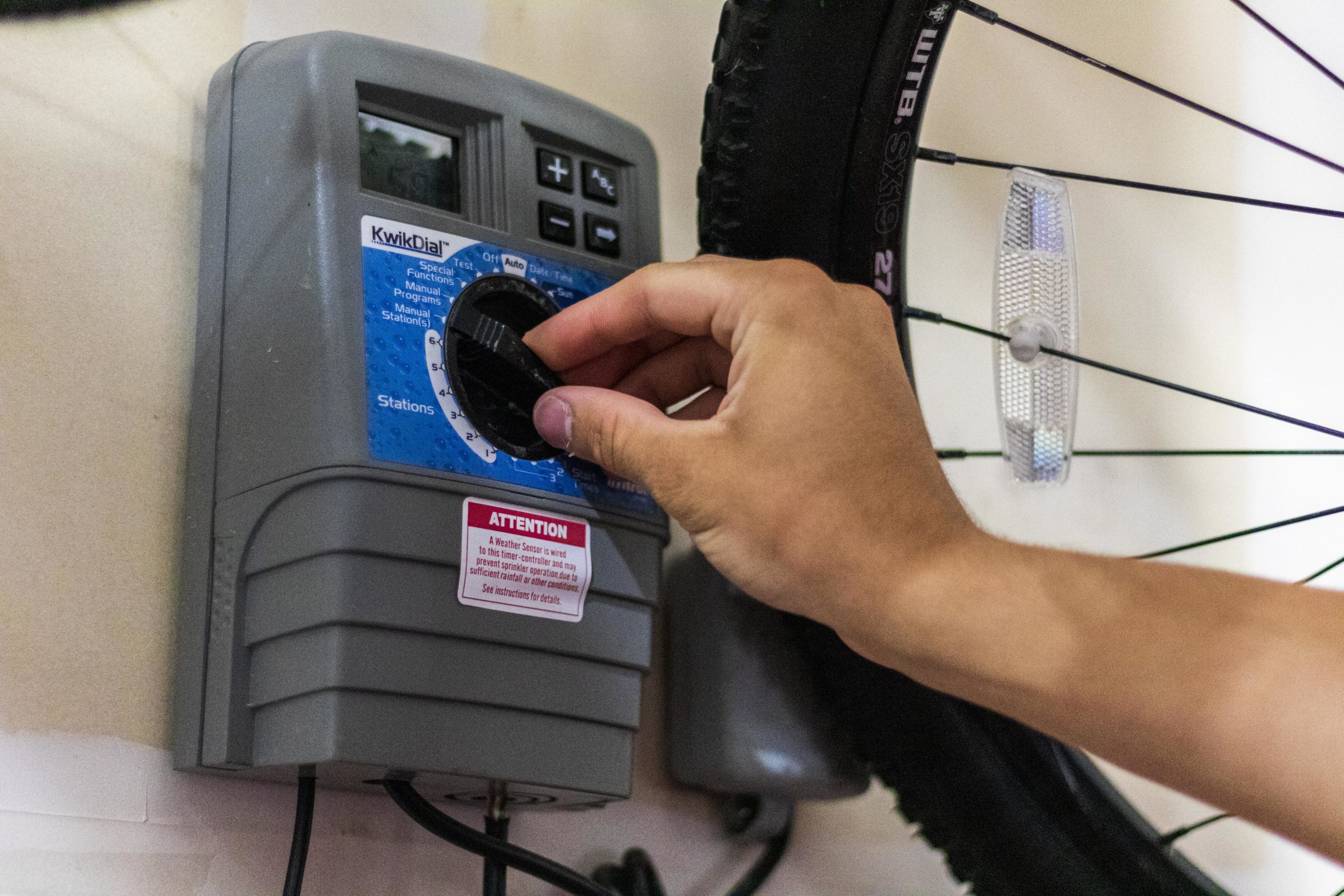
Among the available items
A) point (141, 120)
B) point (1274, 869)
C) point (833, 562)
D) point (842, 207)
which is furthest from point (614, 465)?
point (1274, 869)

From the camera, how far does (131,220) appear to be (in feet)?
2.21

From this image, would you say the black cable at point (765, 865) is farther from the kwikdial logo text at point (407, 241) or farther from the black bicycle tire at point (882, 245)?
the kwikdial logo text at point (407, 241)

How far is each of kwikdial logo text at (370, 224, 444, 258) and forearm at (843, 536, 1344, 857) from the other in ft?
0.98

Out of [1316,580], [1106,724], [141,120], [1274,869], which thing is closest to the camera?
[1106,724]

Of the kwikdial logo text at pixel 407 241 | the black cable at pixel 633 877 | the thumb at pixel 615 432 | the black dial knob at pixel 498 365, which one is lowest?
the black cable at pixel 633 877

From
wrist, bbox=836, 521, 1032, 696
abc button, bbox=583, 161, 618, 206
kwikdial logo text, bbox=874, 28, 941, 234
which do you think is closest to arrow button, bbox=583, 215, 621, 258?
abc button, bbox=583, 161, 618, 206

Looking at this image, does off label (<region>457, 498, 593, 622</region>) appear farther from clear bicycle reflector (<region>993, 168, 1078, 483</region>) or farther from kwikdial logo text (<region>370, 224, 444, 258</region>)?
clear bicycle reflector (<region>993, 168, 1078, 483</region>)

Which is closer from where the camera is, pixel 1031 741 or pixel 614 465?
pixel 614 465

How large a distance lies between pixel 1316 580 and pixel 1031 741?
63 centimetres

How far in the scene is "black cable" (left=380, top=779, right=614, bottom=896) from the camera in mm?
616

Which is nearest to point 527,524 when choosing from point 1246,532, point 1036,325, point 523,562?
point 523,562

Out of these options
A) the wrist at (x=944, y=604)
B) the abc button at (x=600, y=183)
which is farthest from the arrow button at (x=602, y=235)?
the wrist at (x=944, y=604)

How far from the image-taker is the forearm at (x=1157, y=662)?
0.44 m

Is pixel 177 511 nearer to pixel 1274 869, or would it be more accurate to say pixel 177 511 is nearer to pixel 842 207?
pixel 842 207
